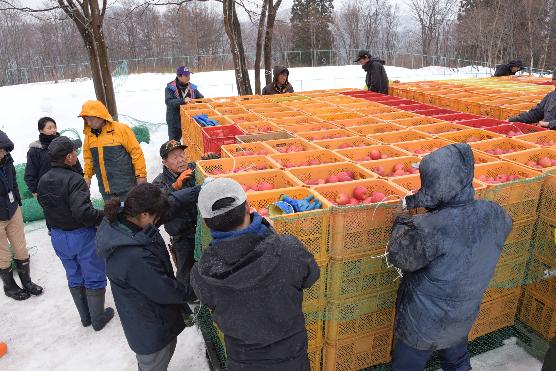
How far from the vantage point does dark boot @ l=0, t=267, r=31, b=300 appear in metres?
4.98

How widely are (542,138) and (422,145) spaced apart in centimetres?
157

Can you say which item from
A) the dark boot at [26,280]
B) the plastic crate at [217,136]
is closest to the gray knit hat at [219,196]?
the plastic crate at [217,136]

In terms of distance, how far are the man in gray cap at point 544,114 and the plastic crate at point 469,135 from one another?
0.94m

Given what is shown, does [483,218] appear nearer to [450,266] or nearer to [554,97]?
[450,266]

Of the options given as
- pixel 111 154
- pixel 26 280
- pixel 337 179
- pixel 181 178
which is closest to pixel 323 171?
pixel 337 179

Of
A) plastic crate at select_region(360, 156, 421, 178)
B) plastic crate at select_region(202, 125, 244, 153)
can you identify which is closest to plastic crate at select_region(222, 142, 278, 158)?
plastic crate at select_region(202, 125, 244, 153)

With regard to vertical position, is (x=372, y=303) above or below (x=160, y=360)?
above

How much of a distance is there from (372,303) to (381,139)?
265 centimetres

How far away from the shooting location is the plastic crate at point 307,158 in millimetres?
4473

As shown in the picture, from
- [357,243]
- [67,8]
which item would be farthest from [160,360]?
[67,8]

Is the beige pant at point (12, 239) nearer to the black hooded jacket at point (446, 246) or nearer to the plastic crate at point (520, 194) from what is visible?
the black hooded jacket at point (446, 246)

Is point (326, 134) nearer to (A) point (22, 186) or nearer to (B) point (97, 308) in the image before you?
(B) point (97, 308)

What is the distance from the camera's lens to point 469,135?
17.6 feet

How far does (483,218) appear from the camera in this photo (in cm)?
256
